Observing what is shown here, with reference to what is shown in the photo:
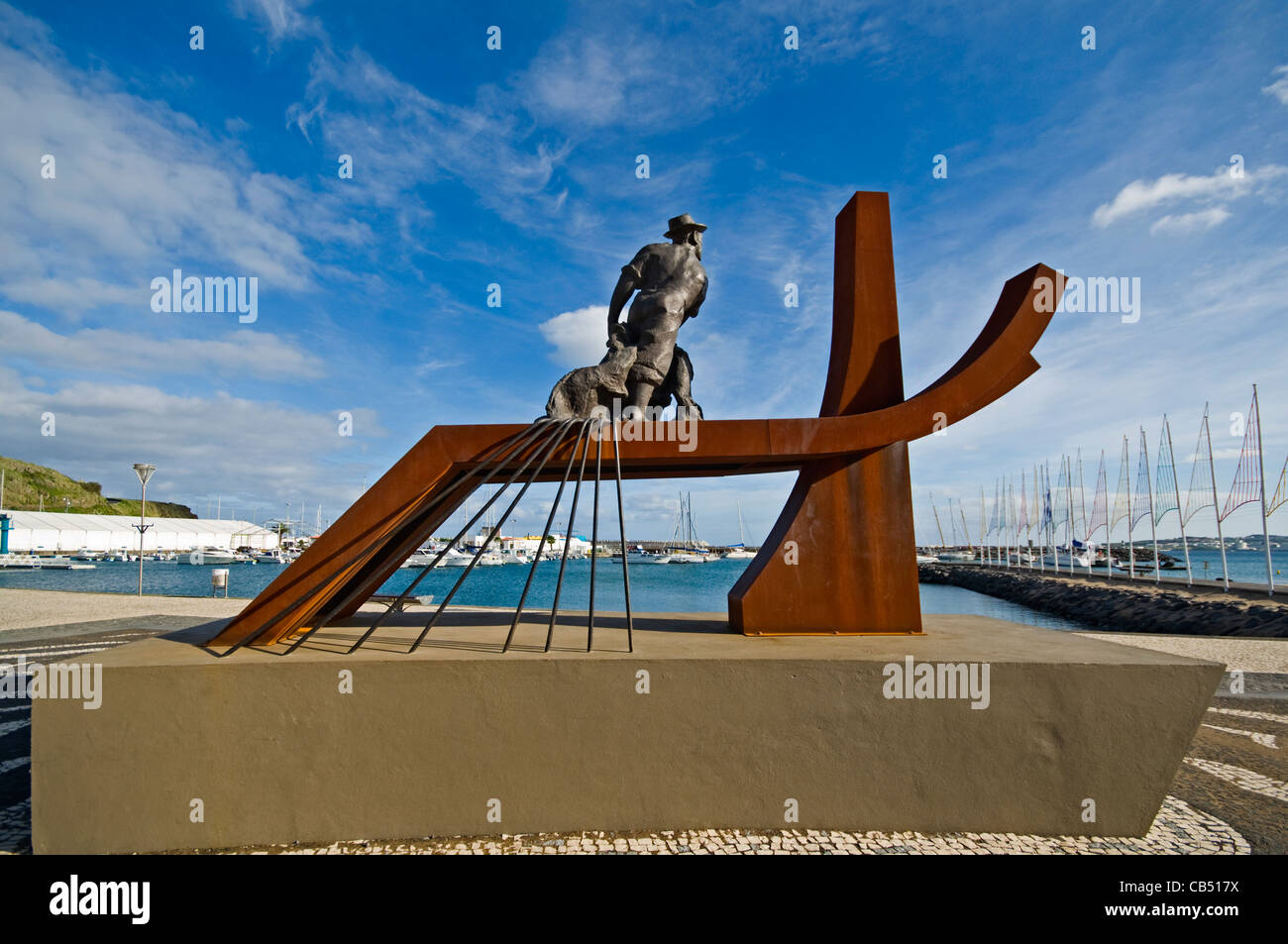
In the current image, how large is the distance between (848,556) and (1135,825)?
9.82ft

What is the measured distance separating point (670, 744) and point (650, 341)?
4281 mm

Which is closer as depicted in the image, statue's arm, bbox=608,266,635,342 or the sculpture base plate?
the sculpture base plate

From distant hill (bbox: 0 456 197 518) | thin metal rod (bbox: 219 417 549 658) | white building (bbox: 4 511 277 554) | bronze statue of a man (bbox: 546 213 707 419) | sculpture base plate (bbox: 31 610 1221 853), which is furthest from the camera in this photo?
distant hill (bbox: 0 456 197 518)

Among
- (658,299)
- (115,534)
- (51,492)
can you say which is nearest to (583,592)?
(658,299)

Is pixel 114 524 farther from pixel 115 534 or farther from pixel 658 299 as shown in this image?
pixel 658 299

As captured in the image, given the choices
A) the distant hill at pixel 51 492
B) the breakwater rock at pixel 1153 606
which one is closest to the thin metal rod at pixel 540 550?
the breakwater rock at pixel 1153 606

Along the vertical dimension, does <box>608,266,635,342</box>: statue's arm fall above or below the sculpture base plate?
above

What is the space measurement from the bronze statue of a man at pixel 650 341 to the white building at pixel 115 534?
70.2 metres

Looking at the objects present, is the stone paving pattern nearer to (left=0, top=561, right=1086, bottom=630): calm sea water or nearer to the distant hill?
(left=0, top=561, right=1086, bottom=630): calm sea water

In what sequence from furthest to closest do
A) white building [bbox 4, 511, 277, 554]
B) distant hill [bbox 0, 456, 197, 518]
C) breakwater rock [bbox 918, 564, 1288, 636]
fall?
distant hill [bbox 0, 456, 197, 518] → white building [bbox 4, 511, 277, 554] → breakwater rock [bbox 918, 564, 1288, 636]

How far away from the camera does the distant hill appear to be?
9838 centimetres

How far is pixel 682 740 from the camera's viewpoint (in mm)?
5137

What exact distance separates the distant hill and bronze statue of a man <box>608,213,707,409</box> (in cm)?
12011

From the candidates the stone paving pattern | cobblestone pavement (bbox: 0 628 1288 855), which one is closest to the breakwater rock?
the stone paving pattern
